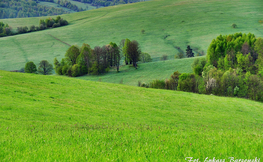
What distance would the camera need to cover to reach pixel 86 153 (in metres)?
6.18

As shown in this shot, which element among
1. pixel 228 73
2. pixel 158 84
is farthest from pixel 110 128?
pixel 158 84

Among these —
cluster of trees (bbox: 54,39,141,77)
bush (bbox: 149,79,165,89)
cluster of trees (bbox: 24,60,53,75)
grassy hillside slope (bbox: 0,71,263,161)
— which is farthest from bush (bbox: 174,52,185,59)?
grassy hillside slope (bbox: 0,71,263,161)

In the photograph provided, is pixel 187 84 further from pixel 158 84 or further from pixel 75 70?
pixel 75 70

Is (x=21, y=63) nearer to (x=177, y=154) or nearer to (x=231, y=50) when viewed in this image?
(x=231, y=50)

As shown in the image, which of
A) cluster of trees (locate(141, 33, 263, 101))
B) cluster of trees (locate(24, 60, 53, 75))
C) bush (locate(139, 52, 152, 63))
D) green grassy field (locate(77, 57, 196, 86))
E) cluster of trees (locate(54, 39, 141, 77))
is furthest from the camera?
bush (locate(139, 52, 152, 63))

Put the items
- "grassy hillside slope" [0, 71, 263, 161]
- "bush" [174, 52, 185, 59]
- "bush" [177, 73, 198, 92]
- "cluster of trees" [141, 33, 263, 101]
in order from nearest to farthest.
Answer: "grassy hillside slope" [0, 71, 263, 161] < "cluster of trees" [141, 33, 263, 101] < "bush" [177, 73, 198, 92] < "bush" [174, 52, 185, 59]

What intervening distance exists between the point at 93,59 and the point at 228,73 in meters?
69.9

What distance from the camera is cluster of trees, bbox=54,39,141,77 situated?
360ft

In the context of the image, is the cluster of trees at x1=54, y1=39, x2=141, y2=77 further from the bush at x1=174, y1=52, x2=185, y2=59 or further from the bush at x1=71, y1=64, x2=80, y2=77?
the bush at x1=174, y1=52, x2=185, y2=59

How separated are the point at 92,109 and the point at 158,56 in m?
106

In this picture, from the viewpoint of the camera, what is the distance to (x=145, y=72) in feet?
342

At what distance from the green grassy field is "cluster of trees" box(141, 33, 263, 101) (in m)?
6.78

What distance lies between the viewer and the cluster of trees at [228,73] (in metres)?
72.1

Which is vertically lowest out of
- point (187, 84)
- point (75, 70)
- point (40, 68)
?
point (187, 84)
